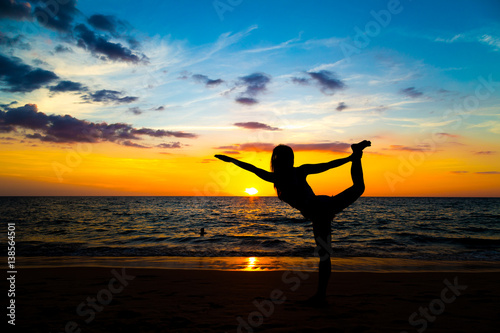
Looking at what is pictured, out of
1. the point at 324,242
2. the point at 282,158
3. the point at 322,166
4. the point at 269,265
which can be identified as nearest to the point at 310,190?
the point at 322,166

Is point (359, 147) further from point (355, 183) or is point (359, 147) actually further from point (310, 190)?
point (310, 190)

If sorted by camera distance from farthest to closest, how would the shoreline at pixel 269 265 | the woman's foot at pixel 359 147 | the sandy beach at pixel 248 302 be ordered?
the shoreline at pixel 269 265 → the woman's foot at pixel 359 147 → the sandy beach at pixel 248 302

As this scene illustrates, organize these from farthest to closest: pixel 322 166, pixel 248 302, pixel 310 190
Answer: pixel 248 302, pixel 310 190, pixel 322 166

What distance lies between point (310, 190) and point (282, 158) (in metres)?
0.72

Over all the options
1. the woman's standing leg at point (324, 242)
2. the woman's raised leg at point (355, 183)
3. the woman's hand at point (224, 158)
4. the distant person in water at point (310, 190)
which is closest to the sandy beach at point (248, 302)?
the woman's standing leg at point (324, 242)

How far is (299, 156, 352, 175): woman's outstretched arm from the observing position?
4.55 metres

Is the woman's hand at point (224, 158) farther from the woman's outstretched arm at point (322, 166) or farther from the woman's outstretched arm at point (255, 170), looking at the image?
the woman's outstretched arm at point (322, 166)

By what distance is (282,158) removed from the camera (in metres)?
4.87

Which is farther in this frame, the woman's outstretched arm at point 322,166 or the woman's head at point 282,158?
the woman's head at point 282,158

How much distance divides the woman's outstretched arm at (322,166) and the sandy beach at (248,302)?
242cm

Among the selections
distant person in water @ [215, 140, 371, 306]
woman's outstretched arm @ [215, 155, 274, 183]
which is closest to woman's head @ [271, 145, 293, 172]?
distant person in water @ [215, 140, 371, 306]

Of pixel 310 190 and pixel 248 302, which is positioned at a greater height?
pixel 310 190

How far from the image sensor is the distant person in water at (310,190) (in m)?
4.55

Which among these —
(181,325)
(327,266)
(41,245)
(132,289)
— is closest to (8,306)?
(132,289)
